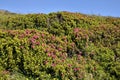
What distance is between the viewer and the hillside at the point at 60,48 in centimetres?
1148

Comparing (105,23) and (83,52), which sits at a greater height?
(105,23)

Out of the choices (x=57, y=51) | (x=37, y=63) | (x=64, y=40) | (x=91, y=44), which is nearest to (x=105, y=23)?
(x=91, y=44)

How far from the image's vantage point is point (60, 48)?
1277 cm

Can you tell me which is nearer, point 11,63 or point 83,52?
point 11,63

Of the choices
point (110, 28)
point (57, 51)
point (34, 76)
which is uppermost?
point (110, 28)

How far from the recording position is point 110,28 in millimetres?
15180

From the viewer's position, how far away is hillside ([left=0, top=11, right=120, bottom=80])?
11.5m

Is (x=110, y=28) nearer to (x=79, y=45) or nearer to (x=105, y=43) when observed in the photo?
(x=105, y=43)

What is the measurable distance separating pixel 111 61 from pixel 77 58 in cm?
162

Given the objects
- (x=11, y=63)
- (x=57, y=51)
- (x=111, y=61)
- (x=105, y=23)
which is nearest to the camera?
(x=11, y=63)

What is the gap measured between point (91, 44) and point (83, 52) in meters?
0.66

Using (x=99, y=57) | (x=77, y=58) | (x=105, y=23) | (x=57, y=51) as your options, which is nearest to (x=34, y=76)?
(x=57, y=51)

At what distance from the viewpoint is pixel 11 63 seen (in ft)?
37.1

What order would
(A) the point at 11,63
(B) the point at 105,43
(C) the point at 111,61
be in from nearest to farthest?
(A) the point at 11,63
(C) the point at 111,61
(B) the point at 105,43
